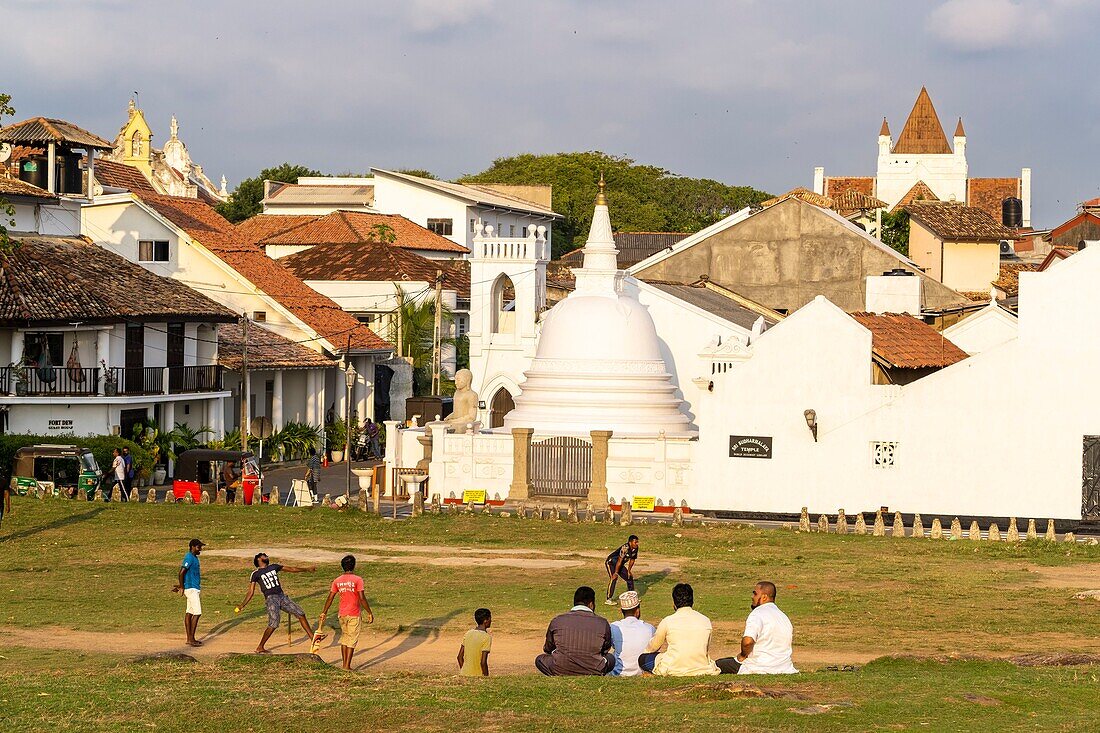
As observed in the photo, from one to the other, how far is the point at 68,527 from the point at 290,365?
72.3ft

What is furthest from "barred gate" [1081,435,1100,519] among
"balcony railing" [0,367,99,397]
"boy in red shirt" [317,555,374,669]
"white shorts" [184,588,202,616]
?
"balcony railing" [0,367,99,397]

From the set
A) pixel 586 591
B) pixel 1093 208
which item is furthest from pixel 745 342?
pixel 1093 208

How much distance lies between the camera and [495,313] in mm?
57625

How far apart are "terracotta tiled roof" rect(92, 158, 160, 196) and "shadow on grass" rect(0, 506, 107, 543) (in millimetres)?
39639

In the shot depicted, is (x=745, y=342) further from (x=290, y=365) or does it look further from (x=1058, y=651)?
(x=1058, y=651)

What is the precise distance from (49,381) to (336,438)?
44.0ft

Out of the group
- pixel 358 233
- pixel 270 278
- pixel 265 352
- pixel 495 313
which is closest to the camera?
pixel 495 313

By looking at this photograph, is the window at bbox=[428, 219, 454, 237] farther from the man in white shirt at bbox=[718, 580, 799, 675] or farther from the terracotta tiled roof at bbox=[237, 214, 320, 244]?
the man in white shirt at bbox=[718, 580, 799, 675]

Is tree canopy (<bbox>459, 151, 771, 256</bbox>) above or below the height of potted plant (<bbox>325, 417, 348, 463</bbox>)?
above

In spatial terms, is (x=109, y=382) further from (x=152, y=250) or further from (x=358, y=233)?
(x=358, y=233)

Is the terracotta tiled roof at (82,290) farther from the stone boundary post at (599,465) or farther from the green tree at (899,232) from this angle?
the green tree at (899,232)

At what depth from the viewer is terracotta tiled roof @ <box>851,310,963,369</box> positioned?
1689 inches

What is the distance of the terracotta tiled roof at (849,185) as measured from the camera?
439 feet

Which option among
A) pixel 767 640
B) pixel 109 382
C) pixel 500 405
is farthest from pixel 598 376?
pixel 767 640
